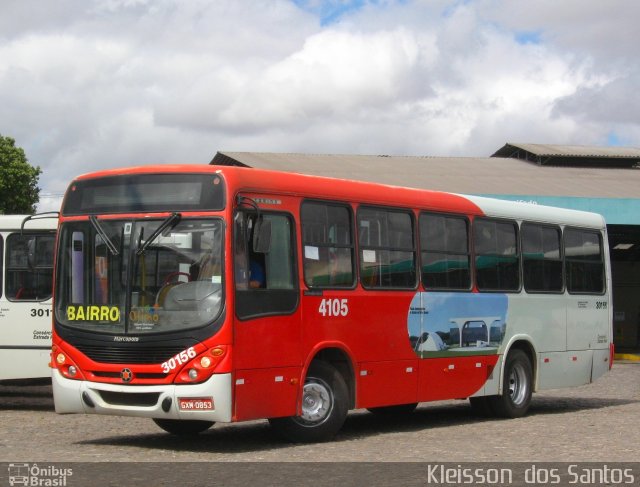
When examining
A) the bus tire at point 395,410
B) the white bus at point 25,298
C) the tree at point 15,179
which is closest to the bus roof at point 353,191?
the bus tire at point 395,410

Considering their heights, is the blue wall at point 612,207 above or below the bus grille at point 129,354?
above

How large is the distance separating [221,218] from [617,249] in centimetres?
3244

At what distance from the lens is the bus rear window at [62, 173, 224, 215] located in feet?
37.8

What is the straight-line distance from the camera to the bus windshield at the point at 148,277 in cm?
1130

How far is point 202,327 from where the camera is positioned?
1119 cm

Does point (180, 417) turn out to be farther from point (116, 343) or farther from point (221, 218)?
point (221, 218)

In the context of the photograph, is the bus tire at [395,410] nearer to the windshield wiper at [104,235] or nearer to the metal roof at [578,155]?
the windshield wiper at [104,235]

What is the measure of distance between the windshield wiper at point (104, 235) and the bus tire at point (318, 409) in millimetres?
2416

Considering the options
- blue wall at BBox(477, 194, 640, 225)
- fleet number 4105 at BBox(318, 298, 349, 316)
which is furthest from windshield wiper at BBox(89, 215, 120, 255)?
blue wall at BBox(477, 194, 640, 225)

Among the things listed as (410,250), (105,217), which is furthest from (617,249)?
(105,217)

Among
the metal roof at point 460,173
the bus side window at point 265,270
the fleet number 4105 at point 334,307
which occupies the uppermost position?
the metal roof at point 460,173

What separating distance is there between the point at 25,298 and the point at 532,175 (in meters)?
29.5

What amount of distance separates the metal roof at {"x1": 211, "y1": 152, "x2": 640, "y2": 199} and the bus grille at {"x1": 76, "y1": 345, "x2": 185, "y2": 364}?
2377 cm

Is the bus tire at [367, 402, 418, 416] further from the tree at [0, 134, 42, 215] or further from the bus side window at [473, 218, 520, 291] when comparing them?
the tree at [0, 134, 42, 215]
